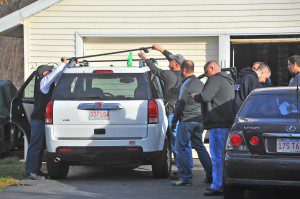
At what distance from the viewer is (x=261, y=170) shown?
8117mm

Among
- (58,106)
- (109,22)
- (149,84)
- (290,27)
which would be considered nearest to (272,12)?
(290,27)

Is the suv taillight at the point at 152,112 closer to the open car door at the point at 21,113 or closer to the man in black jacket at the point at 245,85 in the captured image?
the man in black jacket at the point at 245,85

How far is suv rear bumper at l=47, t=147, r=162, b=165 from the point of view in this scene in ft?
35.7

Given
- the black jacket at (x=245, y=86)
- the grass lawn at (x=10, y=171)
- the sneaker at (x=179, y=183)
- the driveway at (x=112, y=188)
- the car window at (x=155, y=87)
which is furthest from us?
the grass lawn at (x=10, y=171)

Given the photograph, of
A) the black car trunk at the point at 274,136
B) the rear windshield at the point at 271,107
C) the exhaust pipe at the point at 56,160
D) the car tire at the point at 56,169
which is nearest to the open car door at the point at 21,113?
the car tire at the point at 56,169

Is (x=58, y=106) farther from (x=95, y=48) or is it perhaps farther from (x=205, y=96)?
(x=95, y=48)

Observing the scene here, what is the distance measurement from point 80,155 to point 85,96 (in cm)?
91

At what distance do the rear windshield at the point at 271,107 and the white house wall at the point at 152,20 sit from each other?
6.40 metres

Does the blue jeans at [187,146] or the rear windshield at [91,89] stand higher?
the rear windshield at [91,89]

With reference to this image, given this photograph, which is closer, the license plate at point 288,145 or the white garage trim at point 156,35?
the license plate at point 288,145

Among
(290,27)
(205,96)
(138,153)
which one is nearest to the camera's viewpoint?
(205,96)

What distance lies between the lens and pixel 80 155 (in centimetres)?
1091

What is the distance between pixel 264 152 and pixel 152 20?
766cm

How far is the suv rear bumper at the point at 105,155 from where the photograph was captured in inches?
429
